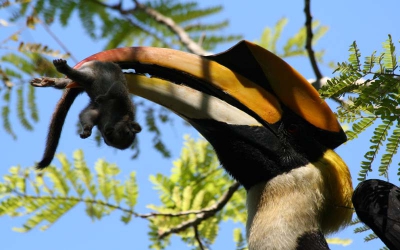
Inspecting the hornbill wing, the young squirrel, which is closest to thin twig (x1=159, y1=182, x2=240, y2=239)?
the hornbill wing

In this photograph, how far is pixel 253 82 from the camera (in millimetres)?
4355

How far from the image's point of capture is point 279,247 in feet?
13.7

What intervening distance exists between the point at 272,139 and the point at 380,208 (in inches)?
28.8

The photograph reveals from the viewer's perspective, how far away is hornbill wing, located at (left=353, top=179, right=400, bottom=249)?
12.8ft

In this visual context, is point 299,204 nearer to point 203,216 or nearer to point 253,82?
point 253,82

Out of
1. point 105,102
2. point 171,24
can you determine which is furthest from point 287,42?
point 105,102

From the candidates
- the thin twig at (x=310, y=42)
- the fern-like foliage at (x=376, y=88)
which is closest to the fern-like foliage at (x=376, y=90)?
the fern-like foliage at (x=376, y=88)

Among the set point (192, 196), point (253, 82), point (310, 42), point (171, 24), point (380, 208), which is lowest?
point (380, 208)

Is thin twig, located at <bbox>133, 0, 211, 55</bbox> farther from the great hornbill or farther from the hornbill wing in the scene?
the hornbill wing

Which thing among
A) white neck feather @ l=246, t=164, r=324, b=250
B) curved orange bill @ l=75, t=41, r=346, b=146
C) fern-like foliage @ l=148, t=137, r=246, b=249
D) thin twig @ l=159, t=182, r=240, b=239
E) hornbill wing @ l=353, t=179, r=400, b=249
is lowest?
hornbill wing @ l=353, t=179, r=400, b=249

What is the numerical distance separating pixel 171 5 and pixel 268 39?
1137mm

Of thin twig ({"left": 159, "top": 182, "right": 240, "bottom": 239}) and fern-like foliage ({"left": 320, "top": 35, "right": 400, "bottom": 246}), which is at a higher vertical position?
thin twig ({"left": 159, "top": 182, "right": 240, "bottom": 239})

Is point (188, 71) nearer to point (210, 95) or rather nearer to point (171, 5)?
point (210, 95)

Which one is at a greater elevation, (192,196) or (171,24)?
(171,24)
